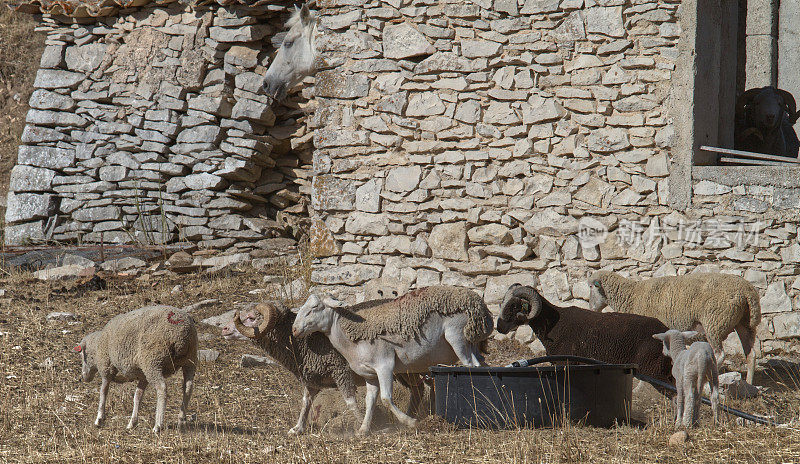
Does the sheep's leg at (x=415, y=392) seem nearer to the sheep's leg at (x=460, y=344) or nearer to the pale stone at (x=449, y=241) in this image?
the sheep's leg at (x=460, y=344)

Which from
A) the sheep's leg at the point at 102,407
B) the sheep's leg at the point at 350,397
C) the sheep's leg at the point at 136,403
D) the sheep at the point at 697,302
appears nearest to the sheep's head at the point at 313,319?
the sheep's leg at the point at 350,397

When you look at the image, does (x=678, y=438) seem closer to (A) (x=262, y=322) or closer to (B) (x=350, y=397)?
(B) (x=350, y=397)

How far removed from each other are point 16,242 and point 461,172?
7.52 metres

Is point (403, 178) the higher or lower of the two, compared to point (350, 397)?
higher

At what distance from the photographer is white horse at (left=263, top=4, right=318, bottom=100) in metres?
9.89

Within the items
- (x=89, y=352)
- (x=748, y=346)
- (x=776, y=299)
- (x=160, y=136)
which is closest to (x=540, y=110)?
(x=776, y=299)

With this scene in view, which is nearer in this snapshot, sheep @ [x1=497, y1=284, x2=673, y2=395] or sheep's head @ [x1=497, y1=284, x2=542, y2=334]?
sheep @ [x1=497, y1=284, x2=673, y2=395]

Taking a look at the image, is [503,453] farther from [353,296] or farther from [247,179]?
[247,179]

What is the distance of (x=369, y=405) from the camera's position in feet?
18.0

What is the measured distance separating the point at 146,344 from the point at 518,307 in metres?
2.47

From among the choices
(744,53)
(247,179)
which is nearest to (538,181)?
(247,179)

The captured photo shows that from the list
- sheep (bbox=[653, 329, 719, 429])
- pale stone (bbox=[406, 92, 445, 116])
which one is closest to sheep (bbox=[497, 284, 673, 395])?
sheep (bbox=[653, 329, 719, 429])

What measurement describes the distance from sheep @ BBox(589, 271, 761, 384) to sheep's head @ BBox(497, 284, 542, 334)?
1.03 metres

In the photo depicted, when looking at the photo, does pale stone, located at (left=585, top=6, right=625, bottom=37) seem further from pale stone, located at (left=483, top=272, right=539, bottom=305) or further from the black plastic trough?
the black plastic trough
